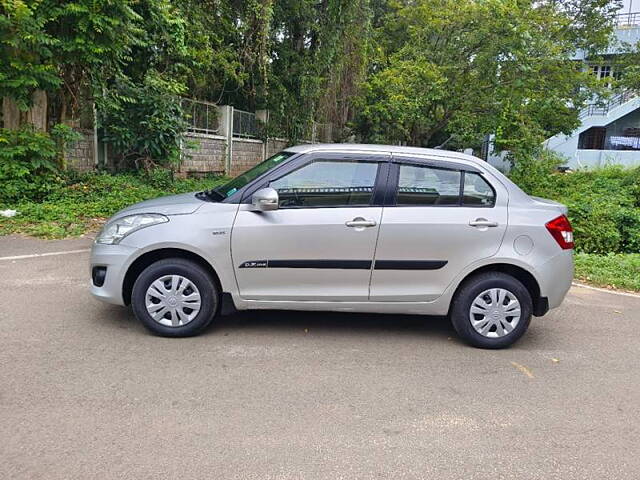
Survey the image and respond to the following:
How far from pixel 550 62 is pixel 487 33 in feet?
8.60

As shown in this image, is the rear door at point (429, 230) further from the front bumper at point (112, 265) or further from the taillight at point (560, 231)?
the front bumper at point (112, 265)

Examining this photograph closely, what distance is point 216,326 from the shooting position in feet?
15.9

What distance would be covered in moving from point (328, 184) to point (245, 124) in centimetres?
1669

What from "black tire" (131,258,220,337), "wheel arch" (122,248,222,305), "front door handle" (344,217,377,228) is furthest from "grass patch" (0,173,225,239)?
"front door handle" (344,217,377,228)

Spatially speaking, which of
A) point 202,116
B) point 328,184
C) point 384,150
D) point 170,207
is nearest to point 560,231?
point 384,150

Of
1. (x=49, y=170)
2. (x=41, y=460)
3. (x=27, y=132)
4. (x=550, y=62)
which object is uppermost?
(x=550, y=62)

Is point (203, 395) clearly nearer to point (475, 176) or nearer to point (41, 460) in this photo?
point (41, 460)

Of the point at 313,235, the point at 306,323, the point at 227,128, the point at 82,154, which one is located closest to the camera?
the point at 313,235

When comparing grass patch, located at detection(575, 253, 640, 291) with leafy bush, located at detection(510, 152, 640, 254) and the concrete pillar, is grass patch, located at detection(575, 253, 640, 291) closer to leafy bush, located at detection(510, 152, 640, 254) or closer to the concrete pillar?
leafy bush, located at detection(510, 152, 640, 254)

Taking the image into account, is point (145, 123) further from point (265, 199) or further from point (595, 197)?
point (595, 197)

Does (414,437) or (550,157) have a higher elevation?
(550,157)

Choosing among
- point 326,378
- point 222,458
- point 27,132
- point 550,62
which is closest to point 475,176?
point 326,378

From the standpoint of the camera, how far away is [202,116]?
17.6 m

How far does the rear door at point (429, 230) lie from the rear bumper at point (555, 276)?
1.57 ft
